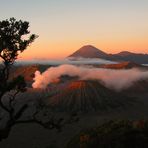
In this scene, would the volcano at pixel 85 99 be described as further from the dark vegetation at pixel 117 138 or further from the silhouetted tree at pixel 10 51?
the silhouetted tree at pixel 10 51

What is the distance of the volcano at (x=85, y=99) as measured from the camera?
15588 cm

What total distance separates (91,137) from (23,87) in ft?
110

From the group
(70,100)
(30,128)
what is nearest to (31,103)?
(70,100)

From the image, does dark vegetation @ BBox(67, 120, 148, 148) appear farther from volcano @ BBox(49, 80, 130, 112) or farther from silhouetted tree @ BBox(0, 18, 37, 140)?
volcano @ BBox(49, 80, 130, 112)

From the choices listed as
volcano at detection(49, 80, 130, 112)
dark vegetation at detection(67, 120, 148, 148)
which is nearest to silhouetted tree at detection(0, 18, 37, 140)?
dark vegetation at detection(67, 120, 148, 148)

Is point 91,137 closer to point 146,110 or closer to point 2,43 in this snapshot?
point 2,43

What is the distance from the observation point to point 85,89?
172750 millimetres

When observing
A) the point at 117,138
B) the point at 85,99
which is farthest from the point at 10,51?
the point at 85,99

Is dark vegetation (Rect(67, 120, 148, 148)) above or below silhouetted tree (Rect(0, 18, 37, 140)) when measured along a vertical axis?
below

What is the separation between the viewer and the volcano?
156 m

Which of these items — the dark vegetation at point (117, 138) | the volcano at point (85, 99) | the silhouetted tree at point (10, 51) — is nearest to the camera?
the silhouetted tree at point (10, 51)

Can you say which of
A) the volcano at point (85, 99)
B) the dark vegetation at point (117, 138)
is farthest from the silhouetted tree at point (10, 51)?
the volcano at point (85, 99)

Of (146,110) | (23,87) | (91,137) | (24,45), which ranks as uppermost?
(24,45)

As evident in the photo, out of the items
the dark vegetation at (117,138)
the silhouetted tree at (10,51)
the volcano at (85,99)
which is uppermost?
the silhouetted tree at (10,51)
